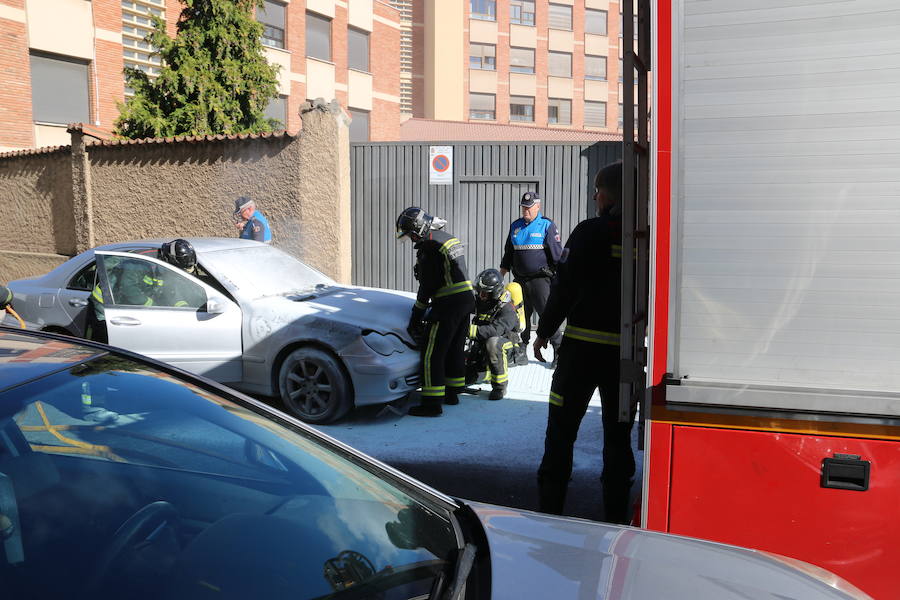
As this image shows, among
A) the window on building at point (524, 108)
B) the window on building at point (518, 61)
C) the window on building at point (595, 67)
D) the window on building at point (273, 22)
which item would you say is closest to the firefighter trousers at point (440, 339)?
the window on building at point (273, 22)

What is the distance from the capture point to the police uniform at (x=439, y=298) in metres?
6.12

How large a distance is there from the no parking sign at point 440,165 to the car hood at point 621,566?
9.14 m

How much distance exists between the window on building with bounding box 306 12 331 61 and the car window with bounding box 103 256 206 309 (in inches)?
972

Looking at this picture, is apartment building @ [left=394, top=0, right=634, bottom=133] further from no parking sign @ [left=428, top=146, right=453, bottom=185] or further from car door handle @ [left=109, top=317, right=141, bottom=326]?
car door handle @ [left=109, top=317, right=141, bottom=326]

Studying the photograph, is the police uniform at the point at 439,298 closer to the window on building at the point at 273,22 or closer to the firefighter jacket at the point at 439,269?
the firefighter jacket at the point at 439,269

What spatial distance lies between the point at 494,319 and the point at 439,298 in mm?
1129

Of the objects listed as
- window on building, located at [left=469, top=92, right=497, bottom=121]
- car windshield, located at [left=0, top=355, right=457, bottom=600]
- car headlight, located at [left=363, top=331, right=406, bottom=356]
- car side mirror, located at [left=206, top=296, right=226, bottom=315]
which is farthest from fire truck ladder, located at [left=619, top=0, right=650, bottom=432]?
window on building, located at [left=469, top=92, right=497, bottom=121]

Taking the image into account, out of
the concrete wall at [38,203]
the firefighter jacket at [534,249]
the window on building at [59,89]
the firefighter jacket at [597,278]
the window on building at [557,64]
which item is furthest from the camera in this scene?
the window on building at [557,64]

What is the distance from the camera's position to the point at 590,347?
12.3 feet

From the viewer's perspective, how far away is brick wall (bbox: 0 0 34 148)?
19.4m

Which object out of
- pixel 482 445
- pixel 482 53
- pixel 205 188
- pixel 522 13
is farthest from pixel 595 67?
pixel 482 445

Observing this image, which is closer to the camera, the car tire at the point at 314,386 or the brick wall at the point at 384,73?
the car tire at the point at 314,386

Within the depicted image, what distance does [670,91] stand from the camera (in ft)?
8.15

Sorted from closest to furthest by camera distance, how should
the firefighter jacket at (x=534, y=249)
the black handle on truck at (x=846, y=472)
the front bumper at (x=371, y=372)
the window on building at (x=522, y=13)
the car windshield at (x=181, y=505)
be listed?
the car windshield at (x=181, y=505)
the black handle on truck at (x=846, y=472)
the front bumper at (x=371, y=372)
the firefighter jacket at (x=534, y=249)
the window on building at (x=522, y=13)
